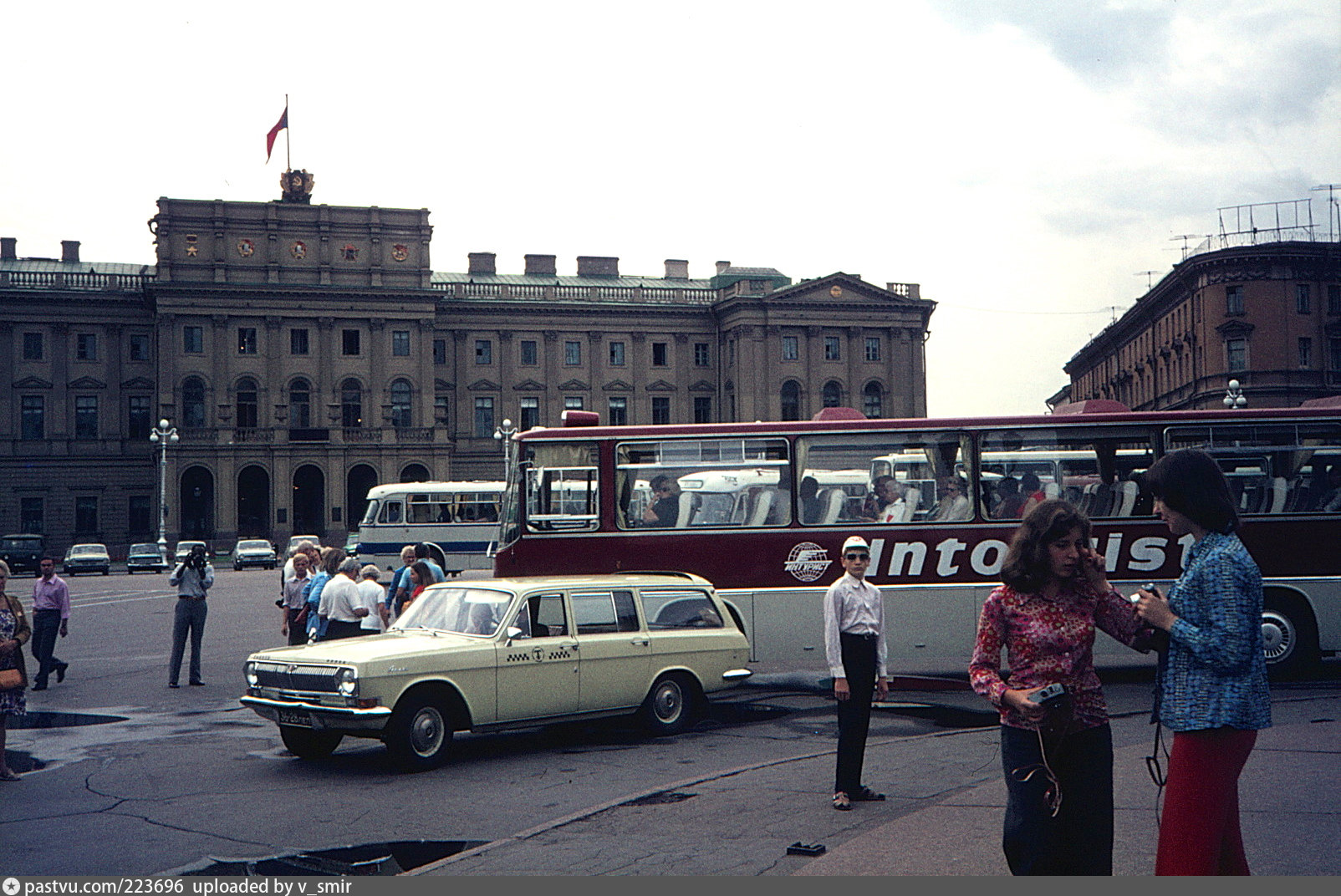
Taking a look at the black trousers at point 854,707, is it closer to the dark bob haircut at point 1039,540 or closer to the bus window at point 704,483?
the dark bob haircut at point 1039,540

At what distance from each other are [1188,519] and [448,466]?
8352 cm

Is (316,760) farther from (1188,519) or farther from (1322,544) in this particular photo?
(1322,544)

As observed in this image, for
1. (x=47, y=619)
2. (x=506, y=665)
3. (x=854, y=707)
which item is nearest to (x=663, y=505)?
(x=506, y=665)

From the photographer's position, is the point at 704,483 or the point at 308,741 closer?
the point at 308,741

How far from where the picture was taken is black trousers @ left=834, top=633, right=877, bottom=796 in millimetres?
8297

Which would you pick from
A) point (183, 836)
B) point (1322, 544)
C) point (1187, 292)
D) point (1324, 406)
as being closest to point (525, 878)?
point (183, 836)

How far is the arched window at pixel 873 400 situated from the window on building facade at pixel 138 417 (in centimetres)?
4889

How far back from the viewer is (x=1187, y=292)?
2768 inches

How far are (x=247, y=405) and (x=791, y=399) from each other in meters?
37.2

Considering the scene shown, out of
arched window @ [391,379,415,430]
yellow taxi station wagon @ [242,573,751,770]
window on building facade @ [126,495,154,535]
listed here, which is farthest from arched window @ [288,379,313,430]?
yellow taxi station wagon @ [242,573,751,770]

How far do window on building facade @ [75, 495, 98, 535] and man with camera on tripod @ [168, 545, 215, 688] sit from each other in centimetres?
7149

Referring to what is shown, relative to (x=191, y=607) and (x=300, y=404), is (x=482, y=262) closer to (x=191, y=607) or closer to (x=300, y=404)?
(x=300, y=404)

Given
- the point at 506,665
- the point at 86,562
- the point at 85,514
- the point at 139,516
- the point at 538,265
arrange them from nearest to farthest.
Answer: the point at 506,665 → the point at 86,562 → the point at 85,514 → the point at 139,516 → the point at 538,265

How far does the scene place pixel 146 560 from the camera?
208 ft
